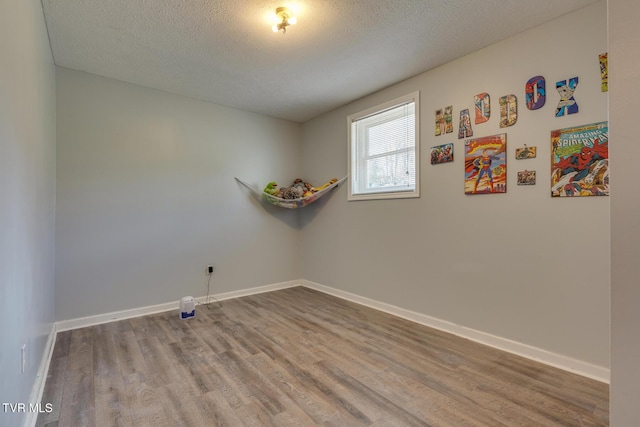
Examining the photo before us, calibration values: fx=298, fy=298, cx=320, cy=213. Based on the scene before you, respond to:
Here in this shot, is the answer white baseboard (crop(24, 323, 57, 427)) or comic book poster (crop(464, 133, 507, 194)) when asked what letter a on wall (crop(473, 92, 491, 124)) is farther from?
white baseboard (crop(24, 323, 57, 427))

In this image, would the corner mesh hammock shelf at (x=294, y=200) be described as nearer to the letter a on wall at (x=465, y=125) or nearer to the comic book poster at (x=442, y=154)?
the comic book poster at (x=442, y=154)

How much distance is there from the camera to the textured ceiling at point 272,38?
203 centimetres

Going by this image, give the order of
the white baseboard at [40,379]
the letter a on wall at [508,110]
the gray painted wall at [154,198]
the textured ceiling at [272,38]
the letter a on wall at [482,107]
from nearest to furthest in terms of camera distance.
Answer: the white baseboard at [40,379], the textured ceiling at [272,38], the letter a on wall at [508,110], the letter a on wall at [482,107], the gray painted wall at [154,198]

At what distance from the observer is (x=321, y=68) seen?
2881 millimetres

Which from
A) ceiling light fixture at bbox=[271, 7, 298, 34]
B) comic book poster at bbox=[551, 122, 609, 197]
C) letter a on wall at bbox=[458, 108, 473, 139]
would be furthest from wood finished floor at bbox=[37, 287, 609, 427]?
ceiling light fixture at bbox=[271, 7, 298, 34]

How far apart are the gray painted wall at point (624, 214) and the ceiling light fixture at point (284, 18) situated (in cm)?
173

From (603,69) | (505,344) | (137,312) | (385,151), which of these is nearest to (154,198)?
(137,312)

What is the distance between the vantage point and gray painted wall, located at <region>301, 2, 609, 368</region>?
6.54 ft

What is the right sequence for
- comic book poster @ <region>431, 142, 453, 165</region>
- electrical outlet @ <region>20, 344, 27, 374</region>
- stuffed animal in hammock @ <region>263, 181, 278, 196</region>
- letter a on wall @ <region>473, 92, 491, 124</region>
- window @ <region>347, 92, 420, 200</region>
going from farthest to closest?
stuffed animal in hammock @ <region>263, 181, 278, 196</region> → window @ <region>347, 92, 420, 200</region> → comic book poster @ <region>431, 142, 453, 165</region> → letter a on wall @ <region>473, 92, 491, 124</region> → electrical outlet @ <region>20, 344, 27, 374</region>

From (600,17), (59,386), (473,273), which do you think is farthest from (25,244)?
(600,17)

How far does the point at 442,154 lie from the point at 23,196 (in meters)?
2.98

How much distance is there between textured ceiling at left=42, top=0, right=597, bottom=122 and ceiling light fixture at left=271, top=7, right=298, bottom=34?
0.05 meters

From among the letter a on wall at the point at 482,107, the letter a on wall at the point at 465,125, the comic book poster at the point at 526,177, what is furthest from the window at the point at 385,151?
the comic book poster at the point at 526,177

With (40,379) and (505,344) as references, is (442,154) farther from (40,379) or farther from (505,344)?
(40,379)
